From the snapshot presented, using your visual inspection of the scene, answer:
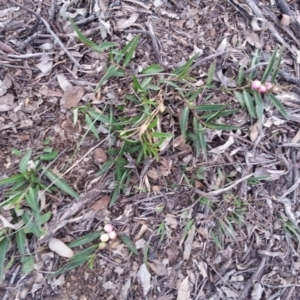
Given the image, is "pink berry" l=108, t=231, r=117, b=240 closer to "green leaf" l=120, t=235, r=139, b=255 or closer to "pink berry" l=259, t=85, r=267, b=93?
"green leaf" l=120, t=235, r=139, b=255

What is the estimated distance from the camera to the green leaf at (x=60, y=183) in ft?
4.58

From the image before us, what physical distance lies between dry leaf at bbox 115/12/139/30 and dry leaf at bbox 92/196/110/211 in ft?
1.97

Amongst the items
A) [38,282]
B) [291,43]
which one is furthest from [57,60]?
[291,43]

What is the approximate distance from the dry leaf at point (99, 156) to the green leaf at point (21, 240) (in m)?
0.33

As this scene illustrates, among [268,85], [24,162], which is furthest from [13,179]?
[268,85]

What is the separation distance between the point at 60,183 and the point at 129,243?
0.31 meters

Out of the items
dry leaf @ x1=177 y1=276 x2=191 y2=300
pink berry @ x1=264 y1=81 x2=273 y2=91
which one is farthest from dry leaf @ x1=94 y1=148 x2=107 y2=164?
pink berry @ x1=264 y1=81 x2=273 y2=91

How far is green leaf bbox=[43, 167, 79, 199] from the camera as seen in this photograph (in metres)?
1.39

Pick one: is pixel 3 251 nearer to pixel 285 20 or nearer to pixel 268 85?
pixel 268 85

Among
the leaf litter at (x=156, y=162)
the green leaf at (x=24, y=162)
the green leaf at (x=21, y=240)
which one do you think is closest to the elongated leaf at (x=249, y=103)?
the leaf litter at (x=156, y=162)

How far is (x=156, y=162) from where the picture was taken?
4.77ft

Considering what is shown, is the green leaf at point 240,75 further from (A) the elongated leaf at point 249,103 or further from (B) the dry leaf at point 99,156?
(B) the dry leaf at point 99,156

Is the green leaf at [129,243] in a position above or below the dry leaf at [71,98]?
below

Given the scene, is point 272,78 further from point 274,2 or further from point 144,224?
point 144,224
